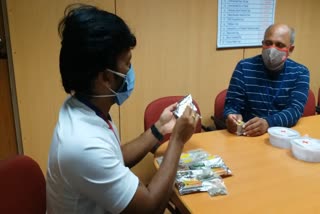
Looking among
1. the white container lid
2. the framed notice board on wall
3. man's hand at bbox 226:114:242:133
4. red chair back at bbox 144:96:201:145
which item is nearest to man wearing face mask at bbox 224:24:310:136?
man's hand at bbox 226:114:242:133

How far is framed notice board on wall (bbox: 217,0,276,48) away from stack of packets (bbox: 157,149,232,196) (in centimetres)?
157

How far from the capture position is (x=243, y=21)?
2699 mm

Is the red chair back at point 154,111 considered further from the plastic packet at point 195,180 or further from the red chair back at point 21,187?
the red chair back at point 21,187

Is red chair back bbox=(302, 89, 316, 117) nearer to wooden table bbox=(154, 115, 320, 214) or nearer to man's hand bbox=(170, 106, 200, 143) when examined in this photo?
wooden table bbox=(154, 115, 320, 214)

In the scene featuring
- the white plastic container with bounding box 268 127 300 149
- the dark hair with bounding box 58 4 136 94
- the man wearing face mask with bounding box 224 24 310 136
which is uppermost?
the dark hair with bounding box 58 4 136 94

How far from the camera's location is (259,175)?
4.04 ft

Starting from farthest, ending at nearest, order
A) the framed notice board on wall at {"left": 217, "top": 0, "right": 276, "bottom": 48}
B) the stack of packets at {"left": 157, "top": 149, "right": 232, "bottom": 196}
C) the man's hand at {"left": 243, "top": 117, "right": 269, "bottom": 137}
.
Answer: the framed notice board on wall at {"left": 217, "top": 0, "right": 276, "bottom": 48} → the man's hand at {"left": 243, "top": 117, "right": 269, "bottom": 137} → the stack of packets at {"left": 157, "top": 149, "right": 232, "bottom": 196}

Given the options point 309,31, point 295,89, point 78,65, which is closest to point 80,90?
point 78,65

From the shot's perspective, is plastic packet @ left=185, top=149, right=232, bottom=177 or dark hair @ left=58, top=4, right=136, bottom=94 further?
plastic packet @ left=185, top=149, right=232, bottom=177

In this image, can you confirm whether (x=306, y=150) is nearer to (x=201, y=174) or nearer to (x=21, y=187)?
(x=201, y=174)

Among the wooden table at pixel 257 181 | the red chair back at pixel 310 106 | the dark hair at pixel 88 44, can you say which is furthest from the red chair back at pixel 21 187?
the red chair back at pixel 310 106

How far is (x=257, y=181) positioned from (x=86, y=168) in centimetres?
69

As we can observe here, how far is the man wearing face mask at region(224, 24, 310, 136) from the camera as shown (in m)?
1.90

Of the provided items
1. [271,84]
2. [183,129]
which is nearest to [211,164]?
[183,129]
